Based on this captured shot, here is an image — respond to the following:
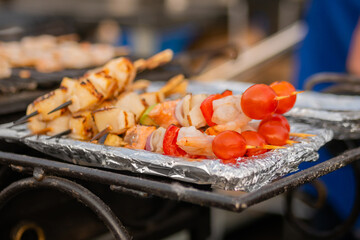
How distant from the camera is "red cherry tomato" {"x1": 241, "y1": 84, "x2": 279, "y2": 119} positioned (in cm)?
124

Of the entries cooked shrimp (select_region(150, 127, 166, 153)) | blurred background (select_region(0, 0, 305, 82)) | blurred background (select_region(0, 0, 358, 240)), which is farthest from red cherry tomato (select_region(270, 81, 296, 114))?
blurred background (select_region(0, 0, 305, 82))

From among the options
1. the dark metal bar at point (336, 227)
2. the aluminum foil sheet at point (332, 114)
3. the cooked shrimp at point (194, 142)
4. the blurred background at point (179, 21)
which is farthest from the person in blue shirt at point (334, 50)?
the blurred background at point (179, 21)

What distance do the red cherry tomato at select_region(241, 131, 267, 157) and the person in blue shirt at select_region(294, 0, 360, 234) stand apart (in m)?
1.64

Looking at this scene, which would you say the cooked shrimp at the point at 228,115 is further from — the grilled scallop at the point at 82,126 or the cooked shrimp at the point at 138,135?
the grilled scallop at the point at 82,126

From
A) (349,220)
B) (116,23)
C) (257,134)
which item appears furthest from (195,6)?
(257,134)

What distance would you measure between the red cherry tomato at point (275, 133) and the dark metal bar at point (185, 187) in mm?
137

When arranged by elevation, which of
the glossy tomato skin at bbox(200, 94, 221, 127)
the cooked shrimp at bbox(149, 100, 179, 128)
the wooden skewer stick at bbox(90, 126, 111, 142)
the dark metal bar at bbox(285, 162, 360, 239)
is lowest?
the dark metal bar at bbox(285, 162, 360, 239)

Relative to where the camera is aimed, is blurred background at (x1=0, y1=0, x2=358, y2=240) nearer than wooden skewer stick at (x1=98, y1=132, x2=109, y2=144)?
No

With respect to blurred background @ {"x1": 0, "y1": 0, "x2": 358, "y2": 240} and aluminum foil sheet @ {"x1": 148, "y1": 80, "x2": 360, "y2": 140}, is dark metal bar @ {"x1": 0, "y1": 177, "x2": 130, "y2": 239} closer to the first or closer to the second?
aluminum foil sheet @ {"x1": 148, "y1": 80, "x2": 360, "y2": 140}

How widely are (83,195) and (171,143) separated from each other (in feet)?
0.91

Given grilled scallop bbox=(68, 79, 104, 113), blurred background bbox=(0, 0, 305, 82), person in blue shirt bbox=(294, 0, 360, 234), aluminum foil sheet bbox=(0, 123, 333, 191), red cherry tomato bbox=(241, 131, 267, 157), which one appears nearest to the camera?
aluminum foil sheet bbox=(0, 123, 333, 191)

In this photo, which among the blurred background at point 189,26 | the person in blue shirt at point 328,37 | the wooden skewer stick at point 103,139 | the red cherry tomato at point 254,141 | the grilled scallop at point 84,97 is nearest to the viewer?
the red cherry tomato at point 254,141

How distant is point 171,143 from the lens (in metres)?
1.29

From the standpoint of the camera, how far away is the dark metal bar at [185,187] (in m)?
1.02
